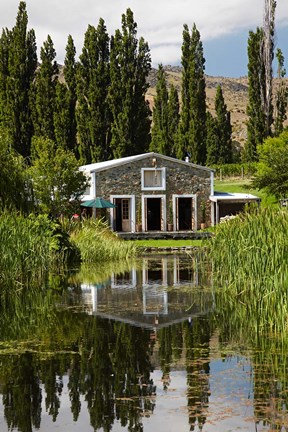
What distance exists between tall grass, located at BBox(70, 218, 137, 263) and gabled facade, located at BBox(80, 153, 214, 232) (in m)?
10.8

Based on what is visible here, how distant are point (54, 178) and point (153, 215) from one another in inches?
496

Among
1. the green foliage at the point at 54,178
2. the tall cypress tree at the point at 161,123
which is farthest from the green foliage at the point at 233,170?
the green foliage at the point at 54,178

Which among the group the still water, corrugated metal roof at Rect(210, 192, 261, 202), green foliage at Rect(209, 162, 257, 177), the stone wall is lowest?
the still water

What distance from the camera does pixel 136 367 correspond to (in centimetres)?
1006

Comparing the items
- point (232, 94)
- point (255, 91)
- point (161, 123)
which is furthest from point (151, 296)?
point (232, 94)

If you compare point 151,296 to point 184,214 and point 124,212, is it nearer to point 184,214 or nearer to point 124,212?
point 124,212

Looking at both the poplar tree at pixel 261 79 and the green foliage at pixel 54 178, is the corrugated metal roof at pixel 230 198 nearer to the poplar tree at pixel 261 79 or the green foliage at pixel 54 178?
the poplar tree at pixel 261 79

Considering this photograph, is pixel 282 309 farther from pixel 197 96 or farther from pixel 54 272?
pixel 197 96

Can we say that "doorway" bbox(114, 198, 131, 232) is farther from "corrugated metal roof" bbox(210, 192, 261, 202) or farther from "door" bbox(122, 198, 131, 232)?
"corrugated metal roof" bbox(210, 192, 261, 202)

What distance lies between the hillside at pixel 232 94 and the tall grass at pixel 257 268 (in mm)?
85000

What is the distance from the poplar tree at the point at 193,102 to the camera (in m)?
49.8

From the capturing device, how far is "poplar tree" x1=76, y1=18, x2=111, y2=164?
159 ft

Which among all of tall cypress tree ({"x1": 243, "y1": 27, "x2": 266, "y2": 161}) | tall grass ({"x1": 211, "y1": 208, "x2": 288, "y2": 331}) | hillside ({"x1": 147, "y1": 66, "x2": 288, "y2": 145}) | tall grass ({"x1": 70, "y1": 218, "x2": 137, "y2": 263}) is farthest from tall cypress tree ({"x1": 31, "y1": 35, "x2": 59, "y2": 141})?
hillside ({"x1": 147, "y1": 66, "x2": 288, "y2": 145})

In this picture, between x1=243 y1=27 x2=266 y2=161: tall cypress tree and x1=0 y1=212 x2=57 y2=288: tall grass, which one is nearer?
x1=0 y1=212 x2=57 y2=288: tall grass
